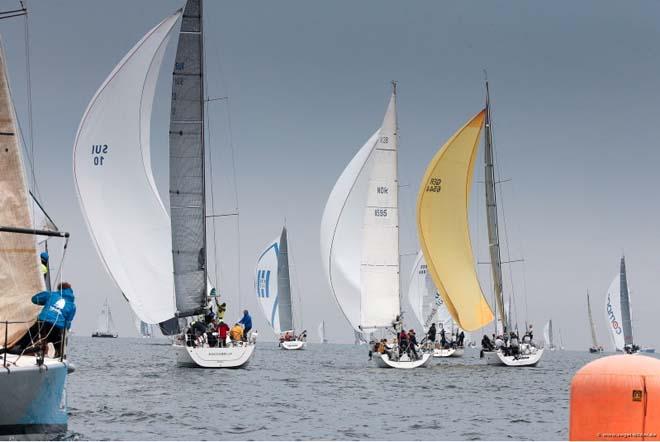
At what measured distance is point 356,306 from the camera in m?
45.3

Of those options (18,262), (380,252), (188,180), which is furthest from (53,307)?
(380,252)

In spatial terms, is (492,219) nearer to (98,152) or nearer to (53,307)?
(98,152)

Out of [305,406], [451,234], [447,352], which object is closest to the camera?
[305,406]

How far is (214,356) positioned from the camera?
30.6m

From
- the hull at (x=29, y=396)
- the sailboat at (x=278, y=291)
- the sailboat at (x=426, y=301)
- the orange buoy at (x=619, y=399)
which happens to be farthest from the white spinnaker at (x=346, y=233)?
the orange buoy at (x=619, y=399)

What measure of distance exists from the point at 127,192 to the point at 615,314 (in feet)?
182

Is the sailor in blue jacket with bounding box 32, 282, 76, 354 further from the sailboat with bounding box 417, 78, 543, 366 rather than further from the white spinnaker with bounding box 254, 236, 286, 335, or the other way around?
the white spinnaker with bounding box 254, 236, 286, 335

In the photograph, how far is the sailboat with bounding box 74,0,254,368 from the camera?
34188mm

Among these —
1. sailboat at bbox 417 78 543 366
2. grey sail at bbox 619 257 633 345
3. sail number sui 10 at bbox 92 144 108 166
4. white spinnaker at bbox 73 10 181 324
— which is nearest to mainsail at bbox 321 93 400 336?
sailboat at bbox 417 78 543 366

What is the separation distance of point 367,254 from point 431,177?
4.88m

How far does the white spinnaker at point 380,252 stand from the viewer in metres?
38.7

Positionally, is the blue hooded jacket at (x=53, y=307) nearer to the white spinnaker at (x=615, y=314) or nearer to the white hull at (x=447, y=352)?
the white hull at (x=447, y=352)

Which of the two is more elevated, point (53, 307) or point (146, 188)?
point (146, 188)

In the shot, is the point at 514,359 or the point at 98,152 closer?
the point at 98,152
